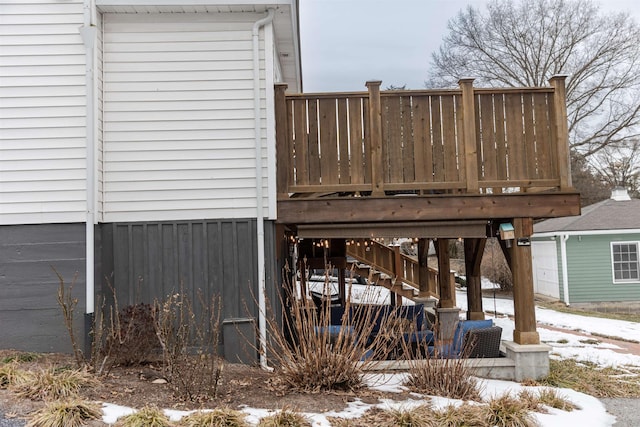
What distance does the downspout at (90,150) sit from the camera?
6.09 metres

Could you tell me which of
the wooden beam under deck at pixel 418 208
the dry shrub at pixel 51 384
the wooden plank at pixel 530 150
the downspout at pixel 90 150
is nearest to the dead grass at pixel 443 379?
the wooden beam under deck at pixel 418 208

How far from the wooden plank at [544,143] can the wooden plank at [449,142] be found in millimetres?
1022

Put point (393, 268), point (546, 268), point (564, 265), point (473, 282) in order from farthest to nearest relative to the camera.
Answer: point (546, 268)
point (564, 265)
point (393, 268)
point (473, 282)

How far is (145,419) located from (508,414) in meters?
3.08

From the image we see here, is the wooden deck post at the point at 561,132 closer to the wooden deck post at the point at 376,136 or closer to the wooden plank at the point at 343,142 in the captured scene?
the wooden deck post at the point at 376,136

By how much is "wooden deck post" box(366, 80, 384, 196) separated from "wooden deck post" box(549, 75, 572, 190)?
218cm

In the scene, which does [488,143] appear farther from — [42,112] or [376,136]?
→ [42,112]

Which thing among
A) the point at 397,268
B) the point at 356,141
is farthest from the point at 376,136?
the point at 397,268

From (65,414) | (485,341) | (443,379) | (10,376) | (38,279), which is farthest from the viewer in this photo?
(485,341)

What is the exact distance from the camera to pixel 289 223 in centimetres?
664

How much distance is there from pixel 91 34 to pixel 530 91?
538 cm

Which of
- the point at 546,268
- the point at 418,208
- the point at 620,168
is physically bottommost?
the point at 546,268

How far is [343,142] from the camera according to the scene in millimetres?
6535

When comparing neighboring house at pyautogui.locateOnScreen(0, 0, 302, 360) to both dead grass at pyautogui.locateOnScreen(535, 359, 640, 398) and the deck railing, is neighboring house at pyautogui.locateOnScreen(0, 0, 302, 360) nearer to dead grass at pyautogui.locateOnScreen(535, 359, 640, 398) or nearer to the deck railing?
the deck railing
